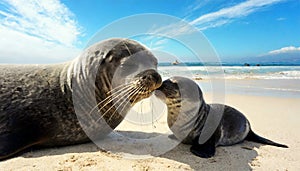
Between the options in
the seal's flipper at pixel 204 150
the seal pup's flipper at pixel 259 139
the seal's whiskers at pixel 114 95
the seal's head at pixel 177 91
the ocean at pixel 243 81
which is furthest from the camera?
the ocean at pixel 243 81

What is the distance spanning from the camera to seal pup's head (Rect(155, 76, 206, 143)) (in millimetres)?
3170

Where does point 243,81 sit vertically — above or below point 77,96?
below

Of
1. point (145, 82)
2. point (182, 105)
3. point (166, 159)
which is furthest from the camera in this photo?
point (182, 105)

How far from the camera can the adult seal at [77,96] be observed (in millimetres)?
2877

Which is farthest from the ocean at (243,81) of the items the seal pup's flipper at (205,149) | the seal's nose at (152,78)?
the seal pup's flipper at (205,149)

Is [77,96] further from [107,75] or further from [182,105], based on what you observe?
[182,105]

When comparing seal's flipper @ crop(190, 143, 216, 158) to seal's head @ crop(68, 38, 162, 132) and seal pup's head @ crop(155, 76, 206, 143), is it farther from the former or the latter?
seal's head @ crop(68, 38, 162, 132)

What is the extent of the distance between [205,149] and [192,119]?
386 mm

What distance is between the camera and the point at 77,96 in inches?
123

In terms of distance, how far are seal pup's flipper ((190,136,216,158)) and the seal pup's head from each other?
0.48 feet

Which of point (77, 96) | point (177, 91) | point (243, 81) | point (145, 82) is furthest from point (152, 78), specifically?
point (243, 81)

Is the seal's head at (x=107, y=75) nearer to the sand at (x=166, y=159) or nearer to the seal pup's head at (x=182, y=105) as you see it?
the seal pup's head at (x=182, y=105)

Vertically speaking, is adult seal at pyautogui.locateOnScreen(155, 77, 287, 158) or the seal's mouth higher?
the seal's mouth

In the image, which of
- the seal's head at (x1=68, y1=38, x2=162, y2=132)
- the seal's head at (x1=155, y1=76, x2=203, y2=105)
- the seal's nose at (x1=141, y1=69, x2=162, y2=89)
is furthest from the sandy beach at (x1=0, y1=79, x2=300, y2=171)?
the seal's nose at (x1=141, y1=69, x2=162, y2=89)
